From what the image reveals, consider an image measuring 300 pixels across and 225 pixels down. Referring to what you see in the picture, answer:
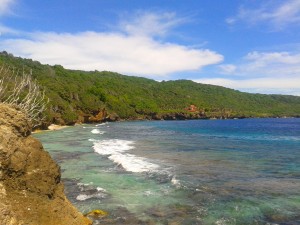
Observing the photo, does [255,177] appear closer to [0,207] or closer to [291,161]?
[291,161]

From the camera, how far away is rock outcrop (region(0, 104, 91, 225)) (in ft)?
Result: 28.7

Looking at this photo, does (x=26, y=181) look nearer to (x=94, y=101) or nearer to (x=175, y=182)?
(x=175, y=182)

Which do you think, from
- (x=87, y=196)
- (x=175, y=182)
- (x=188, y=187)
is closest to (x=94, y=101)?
(x=175, y=182)

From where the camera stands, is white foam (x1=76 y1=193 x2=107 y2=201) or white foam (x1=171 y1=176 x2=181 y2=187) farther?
white foam (x1=171 y1=176 x2=181 y2=187)

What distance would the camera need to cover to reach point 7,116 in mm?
9422

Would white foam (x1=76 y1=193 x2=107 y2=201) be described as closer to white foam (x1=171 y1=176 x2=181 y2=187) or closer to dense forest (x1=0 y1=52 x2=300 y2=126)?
white foam (x1=171 y1=176 x2=181 y2=187)

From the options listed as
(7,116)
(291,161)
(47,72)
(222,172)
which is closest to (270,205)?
(222,172)

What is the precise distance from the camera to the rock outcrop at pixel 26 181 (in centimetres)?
873

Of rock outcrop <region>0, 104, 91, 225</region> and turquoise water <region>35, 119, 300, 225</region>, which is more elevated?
rock outcrop <region>0, 104, 91, 225</region>

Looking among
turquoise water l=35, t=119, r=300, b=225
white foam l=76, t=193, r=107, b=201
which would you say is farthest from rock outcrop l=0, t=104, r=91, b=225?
white foam l=76, t=193, r=107, b=201

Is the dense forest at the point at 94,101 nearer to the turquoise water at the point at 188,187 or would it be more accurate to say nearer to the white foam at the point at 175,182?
the turquoise water at the point at 188,187

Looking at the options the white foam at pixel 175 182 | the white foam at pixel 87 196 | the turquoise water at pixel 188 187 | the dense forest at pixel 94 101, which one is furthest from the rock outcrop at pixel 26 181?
the dense forest at pixel 94 101

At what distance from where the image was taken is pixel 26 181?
9625mm

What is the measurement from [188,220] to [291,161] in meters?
21.6
